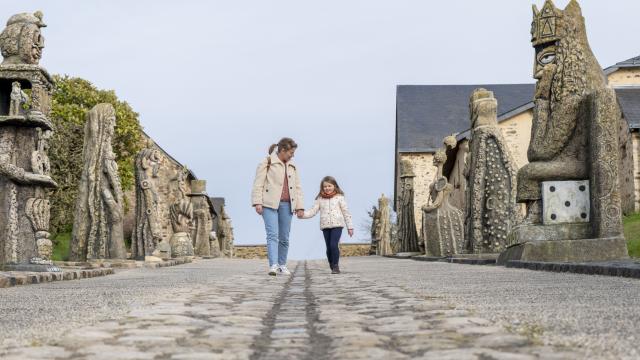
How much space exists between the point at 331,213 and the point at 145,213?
9032 millimetres

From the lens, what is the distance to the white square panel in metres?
10.3

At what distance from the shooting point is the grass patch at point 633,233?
15609 mm

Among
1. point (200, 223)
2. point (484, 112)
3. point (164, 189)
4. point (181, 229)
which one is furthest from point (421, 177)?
point (484, 112)

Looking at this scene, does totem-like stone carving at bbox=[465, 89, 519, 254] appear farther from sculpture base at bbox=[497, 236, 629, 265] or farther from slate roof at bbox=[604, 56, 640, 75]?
slate roof at bbox=[604, 56, 640, 75]

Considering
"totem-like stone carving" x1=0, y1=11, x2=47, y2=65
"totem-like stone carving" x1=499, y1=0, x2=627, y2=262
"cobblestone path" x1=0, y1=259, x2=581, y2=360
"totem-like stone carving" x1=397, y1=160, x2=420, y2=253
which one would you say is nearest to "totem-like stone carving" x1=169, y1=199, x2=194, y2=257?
"totem-like stone carving" x1=397, y1=160, x2=420, y2=253

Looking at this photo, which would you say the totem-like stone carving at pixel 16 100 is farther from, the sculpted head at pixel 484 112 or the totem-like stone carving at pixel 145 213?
the totem-like stone carving at pixel 145 213

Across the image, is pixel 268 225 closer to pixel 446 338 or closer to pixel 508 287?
pixel 508 287

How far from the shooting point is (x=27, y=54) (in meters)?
10.6

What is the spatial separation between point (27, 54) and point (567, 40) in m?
7.20

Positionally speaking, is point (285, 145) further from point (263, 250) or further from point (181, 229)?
point (263, 250)

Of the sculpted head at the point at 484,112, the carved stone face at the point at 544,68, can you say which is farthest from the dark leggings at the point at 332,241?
the sculpted head at the point at 484,112

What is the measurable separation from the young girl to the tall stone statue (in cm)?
512

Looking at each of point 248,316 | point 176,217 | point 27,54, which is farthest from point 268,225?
point 176,217

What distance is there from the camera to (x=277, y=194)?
34.3ft
